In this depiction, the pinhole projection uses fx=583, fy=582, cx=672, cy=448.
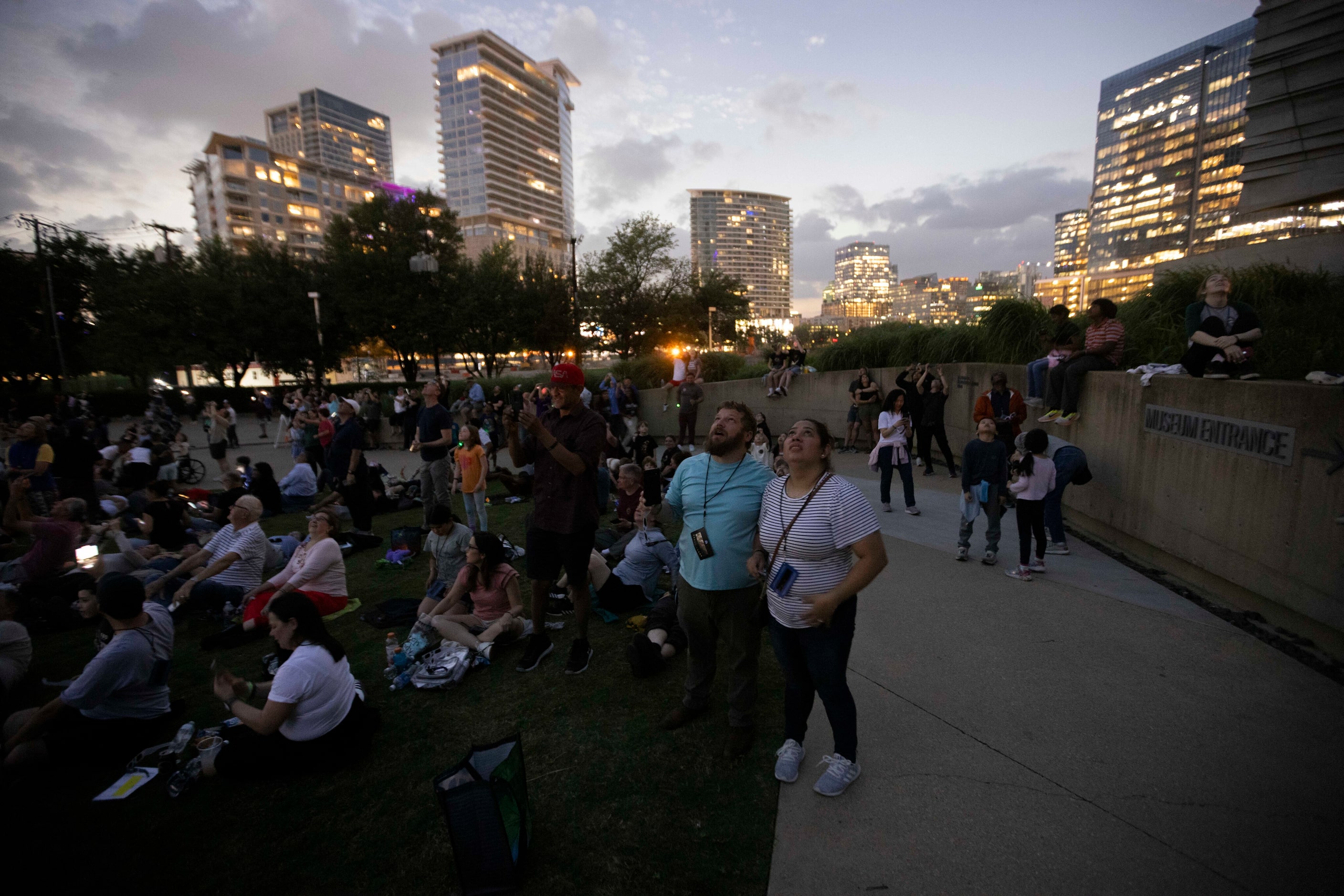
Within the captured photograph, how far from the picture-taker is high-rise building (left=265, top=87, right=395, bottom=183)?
539 feet

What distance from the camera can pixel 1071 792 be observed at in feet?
9.26

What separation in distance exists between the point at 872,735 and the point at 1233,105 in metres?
169

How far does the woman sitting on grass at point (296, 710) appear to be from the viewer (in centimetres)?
319

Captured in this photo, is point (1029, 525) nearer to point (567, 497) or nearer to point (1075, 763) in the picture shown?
point (1075, 763)

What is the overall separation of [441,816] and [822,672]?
6.97 ft

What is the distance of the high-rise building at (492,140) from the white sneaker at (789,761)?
5632 inches

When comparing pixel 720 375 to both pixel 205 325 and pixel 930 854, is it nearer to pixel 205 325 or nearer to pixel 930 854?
pixel 930 854

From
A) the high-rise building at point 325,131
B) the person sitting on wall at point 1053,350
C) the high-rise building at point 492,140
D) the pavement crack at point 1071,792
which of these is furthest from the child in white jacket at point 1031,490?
the high-rise building at point 325,131

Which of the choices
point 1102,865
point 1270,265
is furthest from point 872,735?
point 1270,265

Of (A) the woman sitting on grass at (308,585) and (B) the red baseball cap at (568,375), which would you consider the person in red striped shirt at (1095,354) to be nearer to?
(B) the red baseball cap at (568,375)

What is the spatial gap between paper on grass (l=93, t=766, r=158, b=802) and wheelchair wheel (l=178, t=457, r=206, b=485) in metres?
11.3

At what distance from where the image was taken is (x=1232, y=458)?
4711 millimetres

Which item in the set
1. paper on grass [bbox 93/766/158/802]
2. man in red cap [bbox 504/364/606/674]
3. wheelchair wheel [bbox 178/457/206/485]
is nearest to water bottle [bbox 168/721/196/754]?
paper on grass [bbox 93/766/158/802]

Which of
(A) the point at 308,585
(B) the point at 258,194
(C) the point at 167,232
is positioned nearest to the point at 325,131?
(B) the point at 258,194
